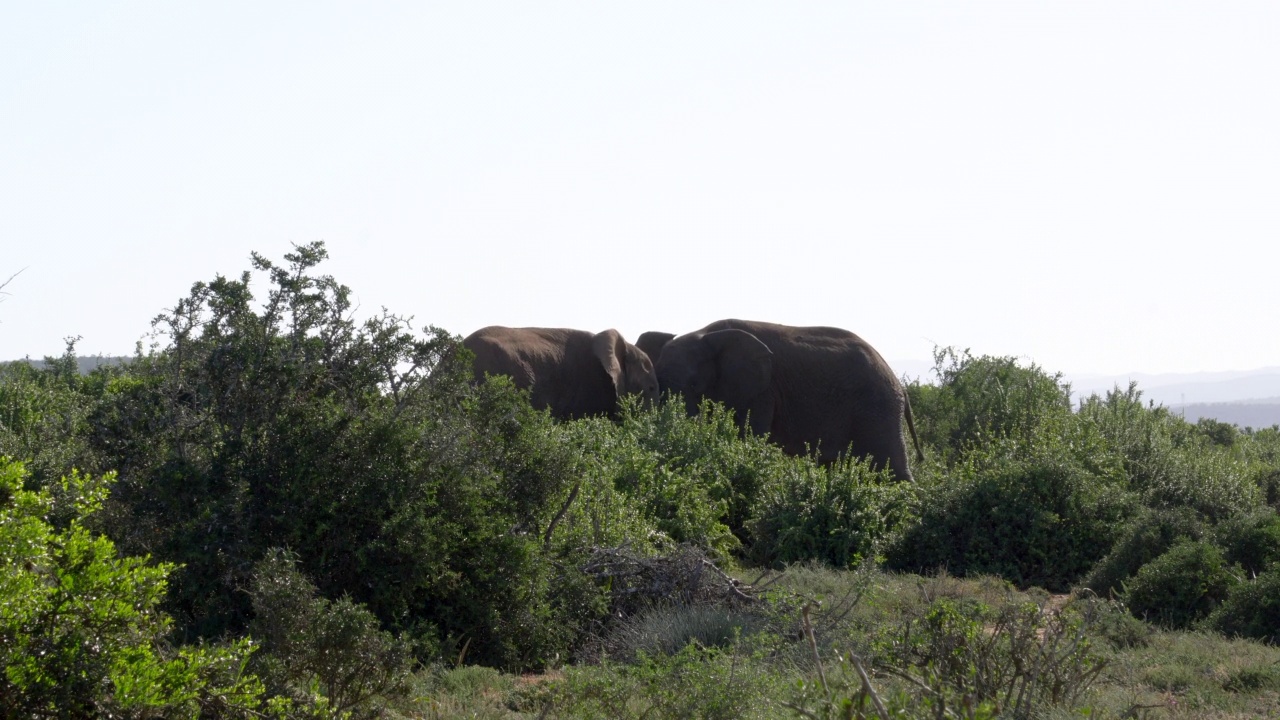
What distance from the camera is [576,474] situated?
8.68 metres

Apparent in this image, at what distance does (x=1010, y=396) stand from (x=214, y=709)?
17367mm

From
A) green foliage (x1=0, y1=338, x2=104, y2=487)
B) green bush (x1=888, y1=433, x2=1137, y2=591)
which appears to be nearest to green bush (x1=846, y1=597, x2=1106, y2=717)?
green foliage (x1=0, y1=338, x2=104, y2=487)

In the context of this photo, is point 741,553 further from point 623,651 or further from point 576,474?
point 623,651

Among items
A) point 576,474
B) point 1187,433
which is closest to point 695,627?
point 576,474

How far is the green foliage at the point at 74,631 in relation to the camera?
3.88 metres

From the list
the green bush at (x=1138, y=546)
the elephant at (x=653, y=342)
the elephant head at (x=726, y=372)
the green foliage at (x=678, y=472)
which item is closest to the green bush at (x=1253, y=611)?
the green bush at (x=1138, y=546)

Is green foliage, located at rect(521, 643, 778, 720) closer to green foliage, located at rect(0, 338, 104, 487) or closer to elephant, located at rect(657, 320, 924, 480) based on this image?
green foliage, located at rect(0, 338, 104, 487)

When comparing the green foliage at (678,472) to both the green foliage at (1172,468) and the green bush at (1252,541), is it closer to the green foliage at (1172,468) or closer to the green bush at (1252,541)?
the green bush at (1252,541)

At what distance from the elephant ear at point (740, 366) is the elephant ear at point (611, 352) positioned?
1.63 meters

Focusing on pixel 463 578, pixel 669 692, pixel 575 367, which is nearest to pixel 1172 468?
pixel 575 367

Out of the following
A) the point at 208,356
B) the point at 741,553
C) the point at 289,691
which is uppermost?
the point at 208,356

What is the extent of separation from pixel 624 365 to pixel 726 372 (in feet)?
6.70

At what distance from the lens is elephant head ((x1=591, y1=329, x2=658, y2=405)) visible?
20.5 metres

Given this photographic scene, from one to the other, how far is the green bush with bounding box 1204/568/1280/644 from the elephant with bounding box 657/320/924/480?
10.3 m
